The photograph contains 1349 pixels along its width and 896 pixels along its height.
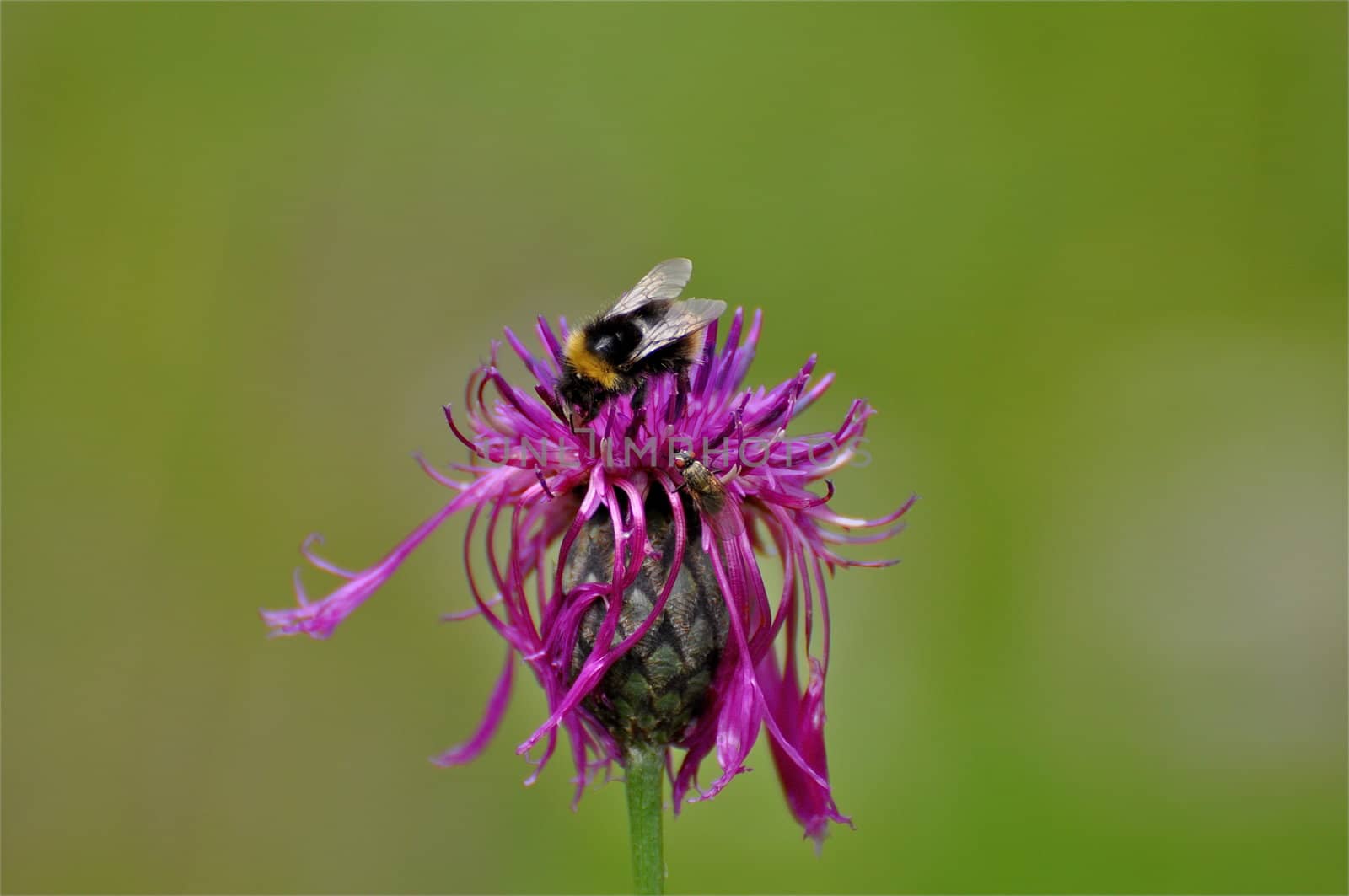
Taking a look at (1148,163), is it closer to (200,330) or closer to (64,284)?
(200,330)

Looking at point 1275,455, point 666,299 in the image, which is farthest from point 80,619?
point 1275,455

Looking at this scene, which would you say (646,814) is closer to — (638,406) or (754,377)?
(638,406)

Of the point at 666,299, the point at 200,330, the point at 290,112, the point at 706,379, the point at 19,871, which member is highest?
the point at 290,112

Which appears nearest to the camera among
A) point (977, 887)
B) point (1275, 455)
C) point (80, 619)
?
point (977, 887)

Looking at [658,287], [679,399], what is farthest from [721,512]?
[658,287]

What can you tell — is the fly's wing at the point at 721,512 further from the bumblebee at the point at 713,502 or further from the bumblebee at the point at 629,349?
the bumblebee at the point at 629,349

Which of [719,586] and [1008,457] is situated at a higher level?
[1008,457]

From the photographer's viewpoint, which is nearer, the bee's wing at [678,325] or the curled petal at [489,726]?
the bee's wing at [678,325]

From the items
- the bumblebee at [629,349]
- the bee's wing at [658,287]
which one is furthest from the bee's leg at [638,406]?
the bee's wing at [658,287]
